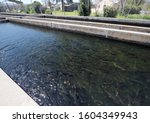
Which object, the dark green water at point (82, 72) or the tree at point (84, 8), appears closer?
the dark green water at point (82, 72)

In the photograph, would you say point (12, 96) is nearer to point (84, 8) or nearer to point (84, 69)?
point (84, 69)

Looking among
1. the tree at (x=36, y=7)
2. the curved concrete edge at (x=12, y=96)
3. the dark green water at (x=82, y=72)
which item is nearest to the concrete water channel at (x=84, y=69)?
the dark green water at (x=82, y=72)

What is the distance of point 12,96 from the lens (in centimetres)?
475

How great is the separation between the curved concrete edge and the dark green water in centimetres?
100

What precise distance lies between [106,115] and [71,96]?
6.15ft

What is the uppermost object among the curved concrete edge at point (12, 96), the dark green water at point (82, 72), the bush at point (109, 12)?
the bush at point (109, 12)

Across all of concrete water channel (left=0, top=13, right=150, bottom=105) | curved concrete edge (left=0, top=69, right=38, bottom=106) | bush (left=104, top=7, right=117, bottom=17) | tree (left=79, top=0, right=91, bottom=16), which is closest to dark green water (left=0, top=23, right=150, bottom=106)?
concrete water channel (left=0, top=13, right=150, bottom=105)

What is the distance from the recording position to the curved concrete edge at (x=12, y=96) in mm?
4422

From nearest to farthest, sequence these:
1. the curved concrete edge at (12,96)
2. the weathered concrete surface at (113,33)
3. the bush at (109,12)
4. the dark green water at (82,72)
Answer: the curved concrete edge at (12,96)
the dark green water at (82,72)
the weathered concrete surface at (113,33)
the bush at (109,12)

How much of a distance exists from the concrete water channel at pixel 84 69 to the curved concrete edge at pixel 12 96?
0.99 m

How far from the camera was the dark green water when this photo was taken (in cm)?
577

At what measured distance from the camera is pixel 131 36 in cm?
1169

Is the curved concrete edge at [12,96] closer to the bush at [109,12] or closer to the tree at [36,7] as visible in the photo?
the bush at [109,12]

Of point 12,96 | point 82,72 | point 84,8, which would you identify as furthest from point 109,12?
point 12,96
